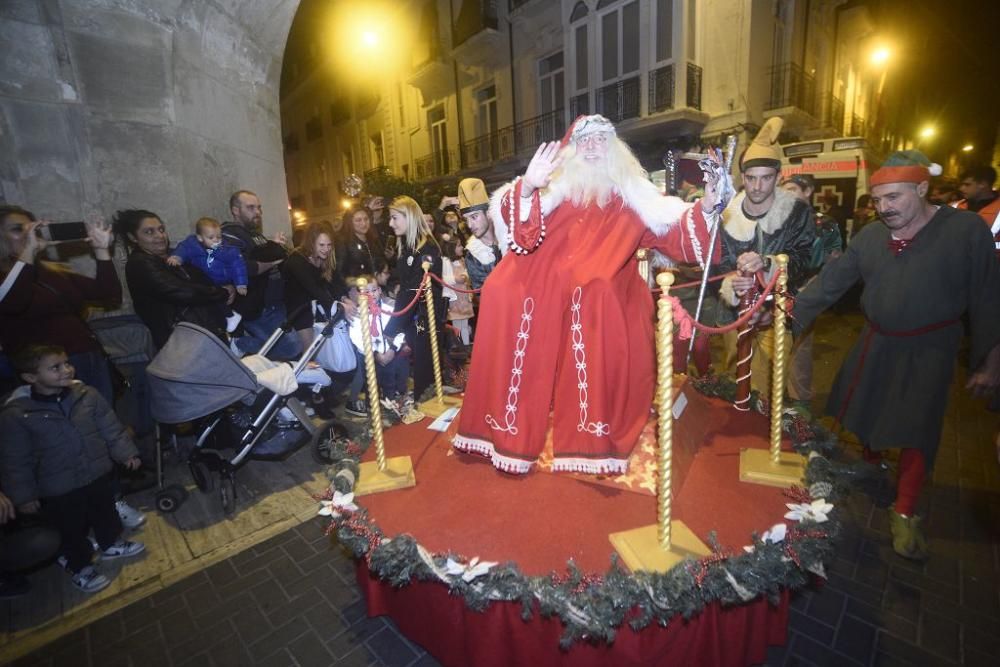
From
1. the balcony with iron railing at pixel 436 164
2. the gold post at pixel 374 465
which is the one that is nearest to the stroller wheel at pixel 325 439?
the gold post at pixel 374 465

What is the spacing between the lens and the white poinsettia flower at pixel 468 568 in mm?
2041

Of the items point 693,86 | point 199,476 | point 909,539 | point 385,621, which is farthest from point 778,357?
point 693,86

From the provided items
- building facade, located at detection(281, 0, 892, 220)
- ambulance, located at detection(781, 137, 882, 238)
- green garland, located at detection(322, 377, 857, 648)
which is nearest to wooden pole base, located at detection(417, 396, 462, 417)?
green garland, located at detection(322, 377, 857, 648)

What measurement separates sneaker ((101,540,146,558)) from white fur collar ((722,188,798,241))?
15.8 feet

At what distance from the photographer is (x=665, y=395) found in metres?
1.98

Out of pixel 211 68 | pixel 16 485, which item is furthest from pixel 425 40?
pixel 16 485

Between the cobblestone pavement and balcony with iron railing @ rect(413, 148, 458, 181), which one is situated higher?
balcony with iron railing @ rect(413, 148, 458, 181)

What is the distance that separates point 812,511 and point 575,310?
1.51 metres

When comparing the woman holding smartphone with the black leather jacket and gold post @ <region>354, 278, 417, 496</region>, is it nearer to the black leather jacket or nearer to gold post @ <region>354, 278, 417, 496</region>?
the black leather jacket

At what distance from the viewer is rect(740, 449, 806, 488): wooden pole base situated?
264 cm

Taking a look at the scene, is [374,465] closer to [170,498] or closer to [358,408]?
[170,498]

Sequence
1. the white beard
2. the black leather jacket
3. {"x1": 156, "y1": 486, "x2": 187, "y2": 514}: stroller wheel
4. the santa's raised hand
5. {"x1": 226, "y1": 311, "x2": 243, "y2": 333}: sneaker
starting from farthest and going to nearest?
{"x1": 226, "y1": 311, "x2": 243, "y2": 333}: sneaker < the black leather jacket < {"x1": 156, "y1": 486, "x2": 187, "y2": 514}: stroller wheel < the white beard < the santa's raised hand

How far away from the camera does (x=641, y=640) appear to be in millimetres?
1969

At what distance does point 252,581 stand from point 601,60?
14469mm
